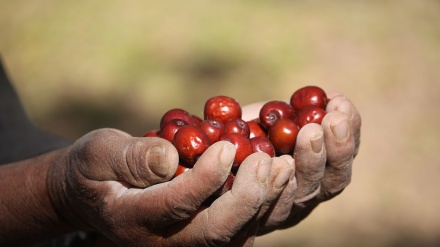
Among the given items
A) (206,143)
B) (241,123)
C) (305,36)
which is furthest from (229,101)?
(305,36)

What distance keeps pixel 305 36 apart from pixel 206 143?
5.91 m

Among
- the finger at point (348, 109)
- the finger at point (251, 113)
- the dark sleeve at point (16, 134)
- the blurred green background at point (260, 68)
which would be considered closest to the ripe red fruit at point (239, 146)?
the finger at point (348, 109)

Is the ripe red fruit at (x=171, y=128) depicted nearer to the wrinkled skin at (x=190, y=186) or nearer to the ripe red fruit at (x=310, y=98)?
the wrinkled skin at (x=190, y=186)

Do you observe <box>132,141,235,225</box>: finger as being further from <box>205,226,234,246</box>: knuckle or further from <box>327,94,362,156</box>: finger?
<box>327,94,362,156</box>: finger

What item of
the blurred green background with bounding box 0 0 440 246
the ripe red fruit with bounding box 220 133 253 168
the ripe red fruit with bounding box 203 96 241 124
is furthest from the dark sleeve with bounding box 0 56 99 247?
the blurred green background with bounding box 0 0 440 246

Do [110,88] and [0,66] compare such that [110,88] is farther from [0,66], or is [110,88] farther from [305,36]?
[0,66]

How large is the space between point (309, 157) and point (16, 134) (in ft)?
7.75

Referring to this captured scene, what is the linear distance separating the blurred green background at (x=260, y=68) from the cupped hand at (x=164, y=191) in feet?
11.8

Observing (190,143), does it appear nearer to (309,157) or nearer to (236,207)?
(236,207)

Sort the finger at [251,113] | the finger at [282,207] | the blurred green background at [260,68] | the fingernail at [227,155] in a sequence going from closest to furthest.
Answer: the fingernail at [227,155] → the finger at [282,207] → the finger at [251,113] → the blurred green background at [260,68]

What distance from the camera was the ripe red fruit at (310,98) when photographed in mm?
3639

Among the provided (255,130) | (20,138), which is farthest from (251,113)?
(20,138)

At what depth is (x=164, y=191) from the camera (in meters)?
2.81

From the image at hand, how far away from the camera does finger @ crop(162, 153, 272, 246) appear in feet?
9.17
